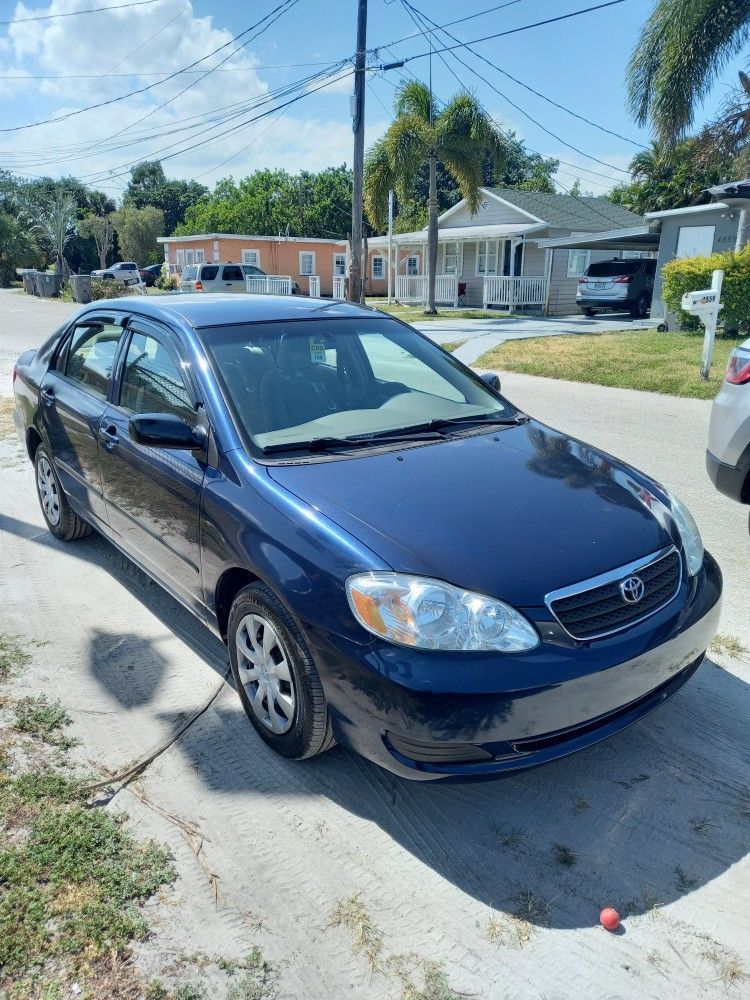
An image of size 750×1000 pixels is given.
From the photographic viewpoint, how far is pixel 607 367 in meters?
12.4

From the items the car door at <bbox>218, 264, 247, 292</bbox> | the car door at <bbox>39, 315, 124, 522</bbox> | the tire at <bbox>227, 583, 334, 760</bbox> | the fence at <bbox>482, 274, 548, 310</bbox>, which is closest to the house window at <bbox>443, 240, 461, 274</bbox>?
the fence at <bbox>482, 274, 548, 310</bbox>

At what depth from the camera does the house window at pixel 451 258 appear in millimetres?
31594

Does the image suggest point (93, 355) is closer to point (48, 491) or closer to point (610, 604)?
point (48, 491)

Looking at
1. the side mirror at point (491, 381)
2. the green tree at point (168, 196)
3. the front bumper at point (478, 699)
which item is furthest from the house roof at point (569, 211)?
the green tree at point (168, 196)

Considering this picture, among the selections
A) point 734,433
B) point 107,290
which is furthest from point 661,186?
point 734,433

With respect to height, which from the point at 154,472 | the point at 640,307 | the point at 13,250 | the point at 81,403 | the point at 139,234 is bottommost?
the point at 640,307

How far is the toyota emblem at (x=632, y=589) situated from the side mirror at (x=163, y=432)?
5.70 feet

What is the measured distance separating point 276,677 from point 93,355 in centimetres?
257

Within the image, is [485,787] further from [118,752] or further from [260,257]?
[260,257]

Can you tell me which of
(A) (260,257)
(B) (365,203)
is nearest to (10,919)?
(B) (365,203)

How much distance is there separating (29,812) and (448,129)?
23760 millimetres

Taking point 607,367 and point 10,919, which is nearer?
point 10,919

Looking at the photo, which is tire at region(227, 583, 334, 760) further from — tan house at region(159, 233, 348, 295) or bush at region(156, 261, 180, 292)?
bush at region(156, 261, 180, 292)

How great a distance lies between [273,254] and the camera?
122 ft
